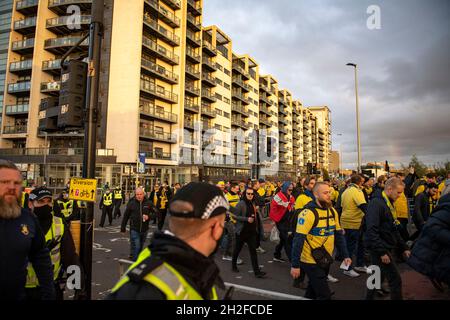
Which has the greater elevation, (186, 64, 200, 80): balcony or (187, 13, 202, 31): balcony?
(187, 13, 202, 31): balcony

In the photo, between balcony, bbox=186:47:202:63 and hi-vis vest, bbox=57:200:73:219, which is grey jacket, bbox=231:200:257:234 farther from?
balcony, bbox=186:47:202:63

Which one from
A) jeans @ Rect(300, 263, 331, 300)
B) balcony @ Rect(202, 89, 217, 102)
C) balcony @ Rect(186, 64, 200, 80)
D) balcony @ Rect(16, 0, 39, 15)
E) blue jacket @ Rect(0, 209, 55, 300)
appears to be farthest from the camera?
balcony @ Rect(202, 89, 217, 102)

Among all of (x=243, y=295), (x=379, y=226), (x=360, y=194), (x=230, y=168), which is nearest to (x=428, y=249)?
(x=379, y=226)

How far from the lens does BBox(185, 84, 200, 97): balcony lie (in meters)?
41.4

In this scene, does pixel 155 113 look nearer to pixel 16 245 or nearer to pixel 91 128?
pixel 91 128

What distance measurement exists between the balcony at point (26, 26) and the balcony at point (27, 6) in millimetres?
1464

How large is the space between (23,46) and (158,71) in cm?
1625

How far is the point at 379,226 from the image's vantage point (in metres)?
3.89

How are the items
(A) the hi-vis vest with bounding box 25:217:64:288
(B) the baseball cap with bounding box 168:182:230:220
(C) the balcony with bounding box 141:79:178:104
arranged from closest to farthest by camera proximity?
(B) the baseball cap with bounding box 168:182:230:220 → (A) the hi-vis vest with bounding box 25:217:64:288 → (C) the balcony with bounding box 141:79:178:104

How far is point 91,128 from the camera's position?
4453 millimetres

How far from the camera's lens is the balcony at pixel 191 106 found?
4126 centimetres

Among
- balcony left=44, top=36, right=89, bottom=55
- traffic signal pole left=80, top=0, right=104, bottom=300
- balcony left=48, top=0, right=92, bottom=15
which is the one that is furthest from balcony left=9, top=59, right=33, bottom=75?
traffic signal pole left=80, top=0, right=104, bottom=300

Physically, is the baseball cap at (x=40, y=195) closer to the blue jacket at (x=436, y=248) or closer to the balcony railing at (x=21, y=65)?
the blue jacket at (x=436, y=248)
